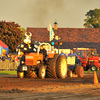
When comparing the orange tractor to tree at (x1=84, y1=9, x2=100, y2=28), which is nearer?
the orange tractor

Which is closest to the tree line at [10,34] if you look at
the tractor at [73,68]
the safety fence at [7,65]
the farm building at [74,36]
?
the farm building at [74,36]

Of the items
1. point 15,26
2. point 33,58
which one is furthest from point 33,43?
point 15,26

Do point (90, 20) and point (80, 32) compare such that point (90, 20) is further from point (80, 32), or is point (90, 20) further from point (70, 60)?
point (70, 60)

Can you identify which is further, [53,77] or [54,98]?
[53,77]

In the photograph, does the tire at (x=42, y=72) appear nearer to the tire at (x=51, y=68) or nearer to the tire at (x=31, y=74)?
the tire at (x=51, y=68)

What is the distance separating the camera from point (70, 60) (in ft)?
69.6

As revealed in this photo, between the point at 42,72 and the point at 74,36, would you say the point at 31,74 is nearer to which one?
the point at 42,72

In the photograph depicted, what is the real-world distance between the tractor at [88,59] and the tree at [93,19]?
56.1m

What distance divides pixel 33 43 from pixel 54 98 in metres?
10.2

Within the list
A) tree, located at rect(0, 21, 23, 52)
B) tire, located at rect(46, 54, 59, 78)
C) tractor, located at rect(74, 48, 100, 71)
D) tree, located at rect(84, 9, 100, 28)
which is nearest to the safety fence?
tractor, located at rect(74, 48, 100, 71)

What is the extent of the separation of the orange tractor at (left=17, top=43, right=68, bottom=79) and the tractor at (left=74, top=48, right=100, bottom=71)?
16534 mm

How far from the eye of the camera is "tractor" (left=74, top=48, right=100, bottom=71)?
35725 mm

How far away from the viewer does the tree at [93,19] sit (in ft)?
305

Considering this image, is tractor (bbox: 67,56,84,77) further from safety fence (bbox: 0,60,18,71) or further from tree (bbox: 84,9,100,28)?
tree (bbox: 84,9,100,28)
